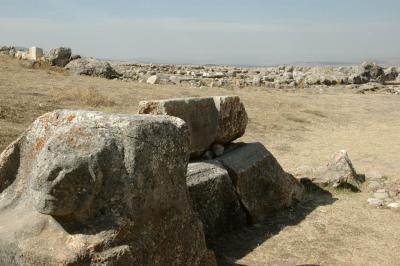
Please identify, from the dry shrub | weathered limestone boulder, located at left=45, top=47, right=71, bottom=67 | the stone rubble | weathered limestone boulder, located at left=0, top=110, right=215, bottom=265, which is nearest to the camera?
weathered limestone boulder, located at left=0, top=110, right=215, bottom=265

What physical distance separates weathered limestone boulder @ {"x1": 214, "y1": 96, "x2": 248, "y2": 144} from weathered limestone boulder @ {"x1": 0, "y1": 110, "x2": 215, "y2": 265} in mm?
2646

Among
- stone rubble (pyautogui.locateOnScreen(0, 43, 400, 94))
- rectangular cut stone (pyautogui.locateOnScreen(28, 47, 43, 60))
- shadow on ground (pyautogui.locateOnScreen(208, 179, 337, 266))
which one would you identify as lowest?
shadow on ground (pyautogui.locateOnScreen(208, 179, 337, 266))

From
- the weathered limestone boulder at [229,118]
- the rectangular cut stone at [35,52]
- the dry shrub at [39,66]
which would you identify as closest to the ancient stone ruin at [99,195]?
the weathered limestone boulder at [229,118]

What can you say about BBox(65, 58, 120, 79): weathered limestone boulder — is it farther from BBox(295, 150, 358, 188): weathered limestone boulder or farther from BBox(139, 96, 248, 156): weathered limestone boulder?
BBox(139, 96, 248, 156): weathered limestone boulder

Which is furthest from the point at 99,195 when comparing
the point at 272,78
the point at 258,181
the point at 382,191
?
the point at 272,78

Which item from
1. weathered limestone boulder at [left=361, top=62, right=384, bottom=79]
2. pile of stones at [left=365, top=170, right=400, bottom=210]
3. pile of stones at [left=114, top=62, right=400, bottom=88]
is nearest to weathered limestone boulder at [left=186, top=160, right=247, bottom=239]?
pile of stones at [left=365, top=170, right=400, bottom=210]

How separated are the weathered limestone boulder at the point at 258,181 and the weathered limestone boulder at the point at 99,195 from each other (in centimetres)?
224

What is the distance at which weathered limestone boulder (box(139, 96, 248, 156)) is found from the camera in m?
5.86

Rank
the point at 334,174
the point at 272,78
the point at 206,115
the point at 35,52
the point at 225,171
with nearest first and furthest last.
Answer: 1. the point at 225,171
2. the point at 206,115
3. the point at 334,174
4. the point at 35,52
5. the point at 272,78

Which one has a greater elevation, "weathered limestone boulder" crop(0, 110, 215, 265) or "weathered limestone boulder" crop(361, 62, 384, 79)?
"weathered limestone boulder" crop(361, 62, 384, 79)

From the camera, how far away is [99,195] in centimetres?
362

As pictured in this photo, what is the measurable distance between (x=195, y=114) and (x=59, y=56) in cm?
1847

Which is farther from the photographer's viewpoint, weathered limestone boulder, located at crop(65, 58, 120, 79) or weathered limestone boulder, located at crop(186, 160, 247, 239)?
weathered limestone boulder, located at crop(65, 58, 120, 79)

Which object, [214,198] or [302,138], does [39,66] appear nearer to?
[302,138]
